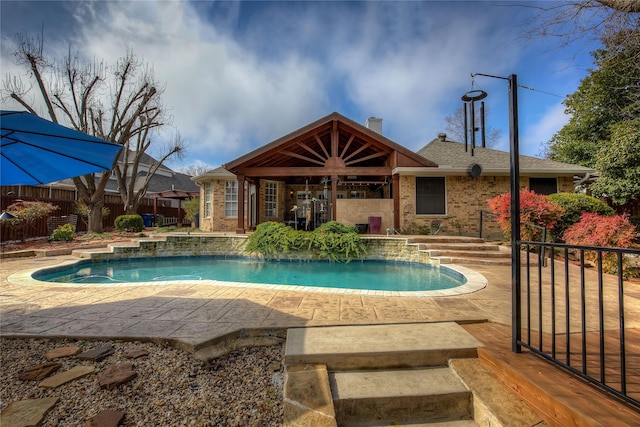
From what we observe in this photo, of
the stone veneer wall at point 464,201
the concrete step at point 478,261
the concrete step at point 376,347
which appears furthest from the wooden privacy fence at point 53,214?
the concrete step at point 478,261

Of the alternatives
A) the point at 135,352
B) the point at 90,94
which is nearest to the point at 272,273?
the point at 135,352

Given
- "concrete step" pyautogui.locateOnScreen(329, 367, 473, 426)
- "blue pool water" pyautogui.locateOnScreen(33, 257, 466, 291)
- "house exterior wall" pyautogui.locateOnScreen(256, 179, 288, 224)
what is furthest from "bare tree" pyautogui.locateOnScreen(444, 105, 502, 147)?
"concrete step" pyautogui.locateOnScreen(329, 367, 473, 426)

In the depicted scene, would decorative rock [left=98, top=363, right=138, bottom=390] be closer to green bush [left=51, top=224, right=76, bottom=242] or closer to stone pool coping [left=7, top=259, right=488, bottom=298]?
stone pool coping [left=7, top=259, right=488, bottom=298]

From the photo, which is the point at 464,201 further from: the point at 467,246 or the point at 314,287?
the point at 314,287

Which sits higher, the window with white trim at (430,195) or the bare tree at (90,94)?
the bare tree at (90,94)

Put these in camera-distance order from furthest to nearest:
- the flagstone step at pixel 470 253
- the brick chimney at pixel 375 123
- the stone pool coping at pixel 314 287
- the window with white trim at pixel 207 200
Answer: the brick chimney at pixel 375 123 < the window with white trim at pixel 207 200 < the flagstone step at pixel 470 253 < the stone pool coping at pixel 314 287

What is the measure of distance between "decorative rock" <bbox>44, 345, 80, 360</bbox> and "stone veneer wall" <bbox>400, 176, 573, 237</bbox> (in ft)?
33.8

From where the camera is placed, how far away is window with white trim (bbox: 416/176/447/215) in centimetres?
1141

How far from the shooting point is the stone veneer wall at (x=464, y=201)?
11.3m

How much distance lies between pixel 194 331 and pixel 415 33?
31.9ft

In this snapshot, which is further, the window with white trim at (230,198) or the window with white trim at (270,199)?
the window with white trim at (270,199)

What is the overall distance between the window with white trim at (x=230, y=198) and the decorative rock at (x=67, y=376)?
11.8 m

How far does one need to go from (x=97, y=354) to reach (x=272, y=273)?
5297 mm

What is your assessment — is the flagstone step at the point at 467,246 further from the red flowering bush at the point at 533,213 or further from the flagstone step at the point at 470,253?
the red flowering bush at the point at 533,213
